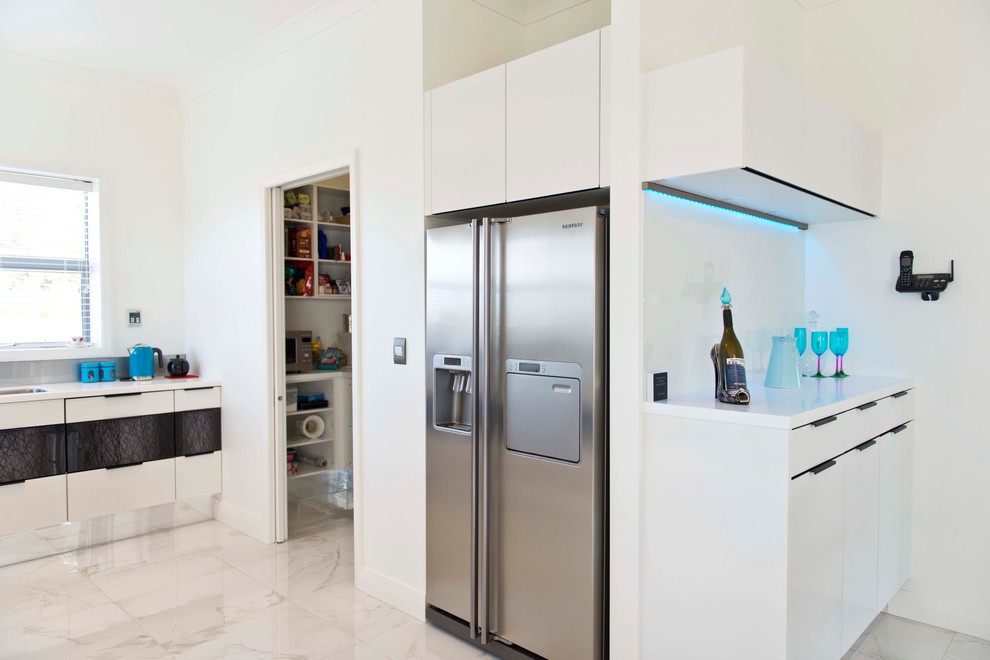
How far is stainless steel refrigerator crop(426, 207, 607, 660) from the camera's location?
221 cm

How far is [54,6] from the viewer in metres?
3.24

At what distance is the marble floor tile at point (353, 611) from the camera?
280 cm

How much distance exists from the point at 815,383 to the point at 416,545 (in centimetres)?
188

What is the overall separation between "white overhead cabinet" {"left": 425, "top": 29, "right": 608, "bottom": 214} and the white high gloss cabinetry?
910 millimetres

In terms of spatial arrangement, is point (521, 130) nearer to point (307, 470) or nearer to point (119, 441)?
point (119, 441)

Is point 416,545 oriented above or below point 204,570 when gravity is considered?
above

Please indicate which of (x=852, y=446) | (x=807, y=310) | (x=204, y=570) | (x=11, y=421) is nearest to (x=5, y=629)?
(x=204, y=570)

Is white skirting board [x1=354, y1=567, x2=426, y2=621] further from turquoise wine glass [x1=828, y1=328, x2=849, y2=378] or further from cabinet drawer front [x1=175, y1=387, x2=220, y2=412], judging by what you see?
turquoise wine glass [x1=828, y1=328, x2=849, y2=378]

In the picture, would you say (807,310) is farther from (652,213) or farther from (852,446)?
(652,213)

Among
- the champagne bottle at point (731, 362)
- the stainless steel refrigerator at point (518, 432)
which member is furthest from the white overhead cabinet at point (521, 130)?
the champagne bottle at point (731, 362)

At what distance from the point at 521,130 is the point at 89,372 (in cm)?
332

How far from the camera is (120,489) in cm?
378

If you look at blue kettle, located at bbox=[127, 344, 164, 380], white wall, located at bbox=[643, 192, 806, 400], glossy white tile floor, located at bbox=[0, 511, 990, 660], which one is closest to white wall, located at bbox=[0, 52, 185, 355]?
blue kettle, located at bbox=[127, 344, 164, 380]

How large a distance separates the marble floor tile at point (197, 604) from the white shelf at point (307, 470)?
1.22m
